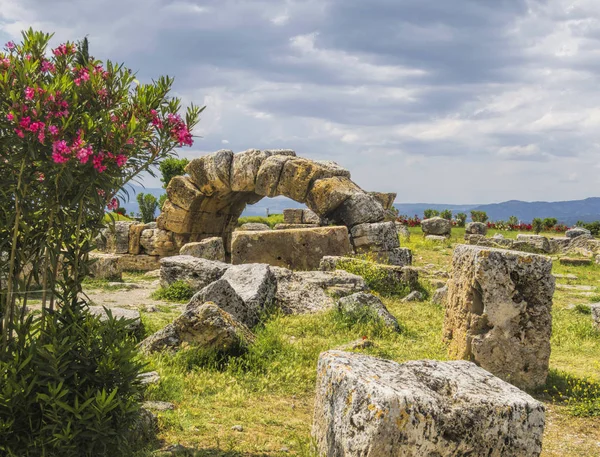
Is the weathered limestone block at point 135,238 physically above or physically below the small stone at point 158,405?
above

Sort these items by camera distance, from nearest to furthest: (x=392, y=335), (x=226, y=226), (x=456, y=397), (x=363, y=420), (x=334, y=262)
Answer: (x=363, y=420) → (x=456, y=397) → (x=392, y=335) → (x=334, y=262) → (x=226, y=226)

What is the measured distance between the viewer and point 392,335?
8.69 metres

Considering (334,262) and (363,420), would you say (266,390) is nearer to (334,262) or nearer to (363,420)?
(363,420)

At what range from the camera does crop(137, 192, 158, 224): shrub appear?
A: 35062mm

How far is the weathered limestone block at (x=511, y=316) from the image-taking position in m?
6.97

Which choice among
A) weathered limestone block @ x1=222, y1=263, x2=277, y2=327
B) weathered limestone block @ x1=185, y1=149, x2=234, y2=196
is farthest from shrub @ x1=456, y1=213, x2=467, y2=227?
weathered limestone block @ x1=222, y1=263, x2=277, y2=327

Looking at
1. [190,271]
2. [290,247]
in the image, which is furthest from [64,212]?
[290,247]

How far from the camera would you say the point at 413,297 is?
469 inches

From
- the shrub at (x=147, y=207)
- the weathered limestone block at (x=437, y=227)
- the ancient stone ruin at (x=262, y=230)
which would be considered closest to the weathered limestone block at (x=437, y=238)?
the weathered limestone block at (x=437, y=227)

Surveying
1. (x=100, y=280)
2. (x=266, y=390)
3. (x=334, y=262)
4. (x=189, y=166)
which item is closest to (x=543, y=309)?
(x=266, y=390)

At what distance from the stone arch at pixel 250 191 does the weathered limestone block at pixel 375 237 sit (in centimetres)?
37

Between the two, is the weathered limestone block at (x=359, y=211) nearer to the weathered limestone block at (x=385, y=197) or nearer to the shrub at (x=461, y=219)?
the weathered limestone block at (x=385, y=197)

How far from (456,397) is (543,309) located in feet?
11.2

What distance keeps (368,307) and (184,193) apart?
10.9 metres
